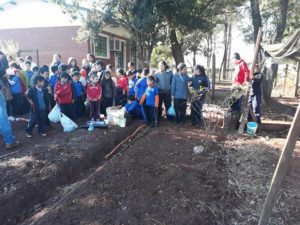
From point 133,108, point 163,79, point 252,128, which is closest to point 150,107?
point 133,108

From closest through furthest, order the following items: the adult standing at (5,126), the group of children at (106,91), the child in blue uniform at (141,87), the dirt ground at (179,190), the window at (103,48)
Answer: the dirt ground at (179,190), the adult standing at (5,126), the group of children at (106,91), the child in blue uniform at (141,87), the window at (103,48)

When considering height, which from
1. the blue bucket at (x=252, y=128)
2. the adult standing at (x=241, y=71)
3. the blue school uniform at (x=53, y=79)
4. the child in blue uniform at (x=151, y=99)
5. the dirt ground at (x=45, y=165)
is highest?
the adult standing at (x=241, y=71)

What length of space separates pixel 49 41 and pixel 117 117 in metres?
11.6

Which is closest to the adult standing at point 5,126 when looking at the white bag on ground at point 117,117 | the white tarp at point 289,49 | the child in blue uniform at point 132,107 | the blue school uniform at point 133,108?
the white bag on ground at point 117,117

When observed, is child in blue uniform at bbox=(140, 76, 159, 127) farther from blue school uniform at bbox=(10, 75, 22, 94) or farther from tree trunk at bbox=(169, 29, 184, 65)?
tree trunk at bbox=(169, 29, 184, 65)

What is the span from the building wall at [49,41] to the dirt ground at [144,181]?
11006 millimetres

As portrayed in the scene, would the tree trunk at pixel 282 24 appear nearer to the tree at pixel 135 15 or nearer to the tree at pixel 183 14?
the tree at pixel 183 14

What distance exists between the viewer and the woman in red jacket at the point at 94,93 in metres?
8.02

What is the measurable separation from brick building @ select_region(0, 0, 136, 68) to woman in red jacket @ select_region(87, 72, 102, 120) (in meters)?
9.19

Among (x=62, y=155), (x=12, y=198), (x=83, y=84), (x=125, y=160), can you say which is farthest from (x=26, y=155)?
(x=83, y=84)

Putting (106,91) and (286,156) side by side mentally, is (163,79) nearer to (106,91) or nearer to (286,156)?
(106,91)

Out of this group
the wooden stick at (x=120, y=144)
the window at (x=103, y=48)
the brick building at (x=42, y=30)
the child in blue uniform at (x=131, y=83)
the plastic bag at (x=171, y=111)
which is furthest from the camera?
the window at (x=103, y=48)

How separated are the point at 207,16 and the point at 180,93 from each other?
8970 mm

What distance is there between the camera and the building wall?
16938 millimetres
